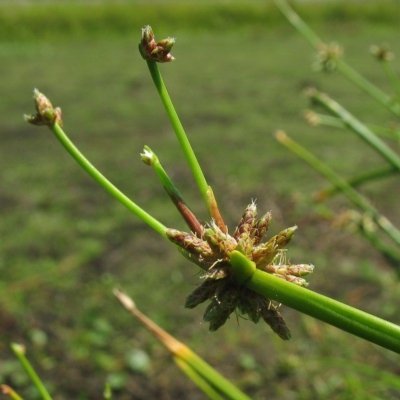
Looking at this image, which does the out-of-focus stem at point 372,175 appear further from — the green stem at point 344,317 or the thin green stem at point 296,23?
the green stem at point 344,317

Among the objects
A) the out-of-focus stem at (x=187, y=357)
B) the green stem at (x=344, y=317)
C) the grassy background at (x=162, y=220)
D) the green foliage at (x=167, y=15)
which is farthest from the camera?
the green foliage at (x=167, y=15)

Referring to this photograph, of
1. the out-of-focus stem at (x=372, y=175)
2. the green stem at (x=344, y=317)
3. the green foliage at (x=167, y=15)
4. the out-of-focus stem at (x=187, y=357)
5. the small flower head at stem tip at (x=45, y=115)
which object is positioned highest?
the green foliage at (x=167, y=15)

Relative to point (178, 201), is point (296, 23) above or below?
above

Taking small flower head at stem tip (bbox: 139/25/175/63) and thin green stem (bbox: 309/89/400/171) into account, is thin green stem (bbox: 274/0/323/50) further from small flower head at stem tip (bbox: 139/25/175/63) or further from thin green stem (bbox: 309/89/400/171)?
small flower head at stem tip (bbox: 139/25/175/63)

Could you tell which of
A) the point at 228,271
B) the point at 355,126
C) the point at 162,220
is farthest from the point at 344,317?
the point at 162,220

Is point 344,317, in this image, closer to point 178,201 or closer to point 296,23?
point 178,201

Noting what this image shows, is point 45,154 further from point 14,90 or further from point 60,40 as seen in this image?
point 60,40

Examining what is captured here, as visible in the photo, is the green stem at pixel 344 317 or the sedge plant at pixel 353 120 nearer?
the green stem at pixel 344 317

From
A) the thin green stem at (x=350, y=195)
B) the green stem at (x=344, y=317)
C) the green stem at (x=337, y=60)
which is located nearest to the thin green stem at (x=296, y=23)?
the green stem at (x=337, y=60)
